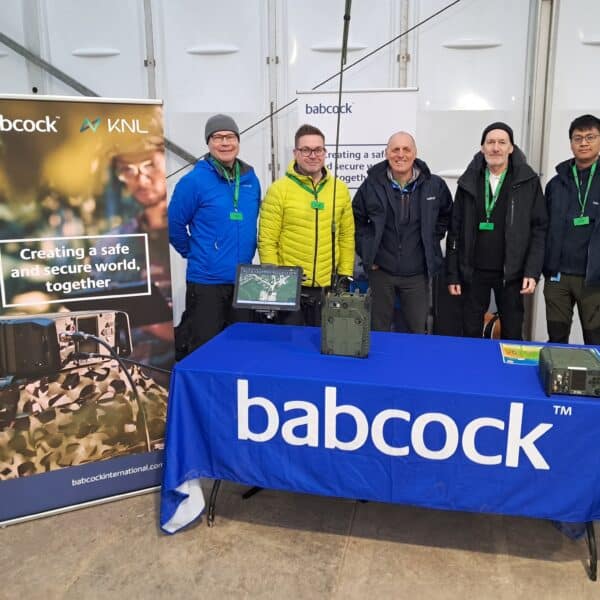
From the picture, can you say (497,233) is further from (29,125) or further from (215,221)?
(29,125)

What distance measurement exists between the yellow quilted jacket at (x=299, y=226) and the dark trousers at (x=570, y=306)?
1.09m

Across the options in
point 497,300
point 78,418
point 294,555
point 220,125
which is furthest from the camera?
point 497,300

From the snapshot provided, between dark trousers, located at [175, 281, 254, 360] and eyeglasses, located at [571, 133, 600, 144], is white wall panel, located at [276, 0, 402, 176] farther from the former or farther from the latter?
dark trousers, located at [175, 281, 254, 360]

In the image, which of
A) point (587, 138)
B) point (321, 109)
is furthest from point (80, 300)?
point (587, 138)

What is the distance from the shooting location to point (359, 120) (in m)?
3.27

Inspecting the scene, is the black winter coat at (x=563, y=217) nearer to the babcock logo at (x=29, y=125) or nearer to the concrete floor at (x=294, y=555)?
the concrete floor at (x=294, y=555)

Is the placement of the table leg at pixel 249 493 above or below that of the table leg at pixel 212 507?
below

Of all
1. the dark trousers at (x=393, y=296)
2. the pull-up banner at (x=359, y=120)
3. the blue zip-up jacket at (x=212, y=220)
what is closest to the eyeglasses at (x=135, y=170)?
the blue zip-up jacket at (x=212, y=220)

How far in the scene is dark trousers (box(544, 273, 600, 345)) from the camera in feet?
8.35

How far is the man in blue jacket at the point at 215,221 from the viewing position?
98.3 inches

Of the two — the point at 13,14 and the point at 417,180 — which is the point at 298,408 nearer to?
the point at 417,180

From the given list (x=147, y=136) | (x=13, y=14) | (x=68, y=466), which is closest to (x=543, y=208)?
(x=147, y=136)

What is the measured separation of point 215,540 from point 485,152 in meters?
2.08

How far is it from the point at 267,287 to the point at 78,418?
2.95ft
